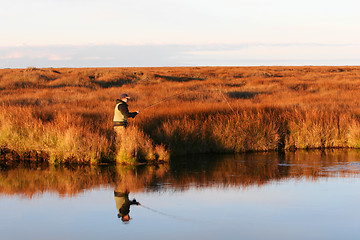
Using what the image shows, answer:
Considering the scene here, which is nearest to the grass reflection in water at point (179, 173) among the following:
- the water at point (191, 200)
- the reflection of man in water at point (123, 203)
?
the water at point (191, 200)

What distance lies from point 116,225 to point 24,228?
1345 mm

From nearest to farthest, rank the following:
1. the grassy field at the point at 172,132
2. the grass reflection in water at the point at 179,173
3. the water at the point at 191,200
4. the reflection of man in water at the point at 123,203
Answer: the water at the point at 191,200 → the reflection of man in water at the point at 123,203 → the grass reflection in water at the point at 179,173 → the grassy field at the point at 172,132

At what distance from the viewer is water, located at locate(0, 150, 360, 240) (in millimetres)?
6742

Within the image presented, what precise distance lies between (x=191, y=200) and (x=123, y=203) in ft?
4.02

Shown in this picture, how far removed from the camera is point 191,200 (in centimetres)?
859

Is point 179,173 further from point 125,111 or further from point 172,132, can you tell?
point 172,132

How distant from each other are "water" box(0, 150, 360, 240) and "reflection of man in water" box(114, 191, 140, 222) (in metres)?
0.10

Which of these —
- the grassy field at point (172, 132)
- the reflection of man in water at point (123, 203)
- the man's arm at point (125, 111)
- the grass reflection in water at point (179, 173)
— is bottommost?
the reflection of man in water at point (123, 203)

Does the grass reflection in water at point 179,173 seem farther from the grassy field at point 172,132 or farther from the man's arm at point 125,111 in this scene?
the man's arm at point 125,111

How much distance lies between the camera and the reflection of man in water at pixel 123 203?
7586 mm

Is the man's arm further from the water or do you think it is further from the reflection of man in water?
the reflection of man in water

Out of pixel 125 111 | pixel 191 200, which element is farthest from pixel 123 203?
pixel 125 111

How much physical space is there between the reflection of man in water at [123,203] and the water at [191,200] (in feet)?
0.33

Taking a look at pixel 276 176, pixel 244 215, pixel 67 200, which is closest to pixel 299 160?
pixel 276 176
